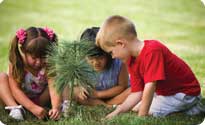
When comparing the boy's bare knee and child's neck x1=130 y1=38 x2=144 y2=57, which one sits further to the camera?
the boy's bare knee

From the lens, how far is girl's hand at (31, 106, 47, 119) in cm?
263

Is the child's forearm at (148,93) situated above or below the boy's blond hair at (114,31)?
below

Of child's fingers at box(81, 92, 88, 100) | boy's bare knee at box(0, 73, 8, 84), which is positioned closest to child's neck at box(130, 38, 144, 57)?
child's fingers at box(81, 92, 88, 100)

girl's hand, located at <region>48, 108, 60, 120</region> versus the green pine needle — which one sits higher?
the green pine needle

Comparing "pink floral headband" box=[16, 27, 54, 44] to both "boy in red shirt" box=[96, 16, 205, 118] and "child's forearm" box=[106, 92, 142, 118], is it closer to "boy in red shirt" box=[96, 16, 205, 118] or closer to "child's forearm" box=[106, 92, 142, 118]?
"boy in red shirt" box=[96, 16, 205, 118]

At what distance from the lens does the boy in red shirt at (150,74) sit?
2496mm

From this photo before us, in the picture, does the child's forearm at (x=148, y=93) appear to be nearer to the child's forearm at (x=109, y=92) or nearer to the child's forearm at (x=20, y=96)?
the child's forearm at (x=109, y=92)

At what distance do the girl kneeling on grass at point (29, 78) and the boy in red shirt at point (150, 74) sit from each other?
0.18m

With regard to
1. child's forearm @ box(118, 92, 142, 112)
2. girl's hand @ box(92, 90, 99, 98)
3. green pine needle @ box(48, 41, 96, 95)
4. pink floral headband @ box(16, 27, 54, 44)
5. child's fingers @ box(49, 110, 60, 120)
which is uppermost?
pink floral headband @ box(16, 27, 54, 44)

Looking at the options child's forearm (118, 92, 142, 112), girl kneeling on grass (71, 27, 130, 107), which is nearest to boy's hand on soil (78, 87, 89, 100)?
girl kneeling on grass (71, 27, 130, 107)

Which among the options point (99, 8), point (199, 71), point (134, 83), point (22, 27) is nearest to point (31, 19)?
point (22, 27)

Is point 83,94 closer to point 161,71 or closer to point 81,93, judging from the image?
point 81,93

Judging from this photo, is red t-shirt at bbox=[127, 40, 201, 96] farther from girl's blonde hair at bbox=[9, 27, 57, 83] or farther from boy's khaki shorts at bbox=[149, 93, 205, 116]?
girl's blonde hair at bbox=[9, 27, 57, 83]

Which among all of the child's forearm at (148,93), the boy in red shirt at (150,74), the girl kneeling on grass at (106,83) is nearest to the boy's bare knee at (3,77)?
the girl kneeling on grass at (106,83)
